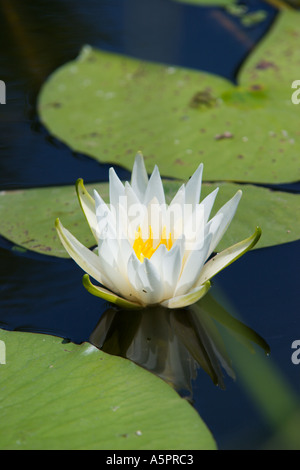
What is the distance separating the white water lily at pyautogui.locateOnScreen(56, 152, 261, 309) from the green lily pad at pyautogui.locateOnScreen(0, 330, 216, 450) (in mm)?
270

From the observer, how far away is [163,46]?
4086 mm

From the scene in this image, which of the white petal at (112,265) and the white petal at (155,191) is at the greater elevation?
the white petal at (155,191)

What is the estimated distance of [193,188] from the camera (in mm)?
1921

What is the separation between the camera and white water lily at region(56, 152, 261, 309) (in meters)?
1.77

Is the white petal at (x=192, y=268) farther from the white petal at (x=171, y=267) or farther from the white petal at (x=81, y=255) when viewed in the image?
the white petal at (x=81, y=255)

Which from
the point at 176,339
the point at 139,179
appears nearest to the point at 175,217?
the point at 139,179

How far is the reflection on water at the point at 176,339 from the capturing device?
180 centimetres

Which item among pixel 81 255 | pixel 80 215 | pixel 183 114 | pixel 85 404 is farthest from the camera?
pixel 183 114

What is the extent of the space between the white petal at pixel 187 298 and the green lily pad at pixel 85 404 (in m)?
0.31

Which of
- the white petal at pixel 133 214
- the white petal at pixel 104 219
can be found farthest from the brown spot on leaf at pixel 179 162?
the white petal at pixel 104 219

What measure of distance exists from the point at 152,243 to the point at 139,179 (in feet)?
0.92

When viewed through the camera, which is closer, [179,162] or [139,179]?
[139,179]

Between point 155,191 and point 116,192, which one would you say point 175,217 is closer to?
point 155,191

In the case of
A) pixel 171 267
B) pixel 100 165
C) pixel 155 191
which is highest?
pixel 155 191
